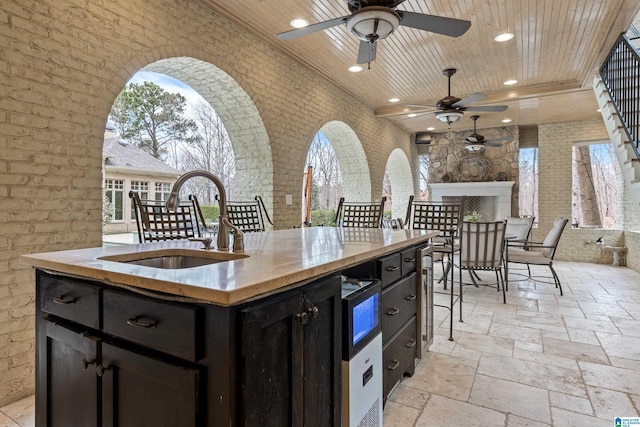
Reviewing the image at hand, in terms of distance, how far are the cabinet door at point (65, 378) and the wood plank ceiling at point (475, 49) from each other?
3305 mm

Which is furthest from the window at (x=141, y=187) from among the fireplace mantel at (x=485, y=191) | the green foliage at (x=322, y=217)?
the fireplace mantel at (x=485, y=191)

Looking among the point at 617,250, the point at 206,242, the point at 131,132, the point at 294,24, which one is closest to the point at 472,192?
the point at 617,250

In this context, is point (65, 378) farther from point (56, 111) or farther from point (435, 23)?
point (435, 23)

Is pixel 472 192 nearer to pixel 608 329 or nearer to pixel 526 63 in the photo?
pixel 526 63

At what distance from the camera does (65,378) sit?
126 cm

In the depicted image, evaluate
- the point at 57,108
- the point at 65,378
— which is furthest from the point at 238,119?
the point at 65,378

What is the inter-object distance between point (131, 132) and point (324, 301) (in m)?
11.9

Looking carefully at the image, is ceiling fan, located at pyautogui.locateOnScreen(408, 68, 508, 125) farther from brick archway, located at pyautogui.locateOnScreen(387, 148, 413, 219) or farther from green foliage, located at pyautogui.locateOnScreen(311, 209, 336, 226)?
green foliage, located at pyautogui.locateOnScreen(311, 209, 336, 226)

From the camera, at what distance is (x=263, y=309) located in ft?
3.12

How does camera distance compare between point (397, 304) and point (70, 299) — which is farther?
point (397, 304)

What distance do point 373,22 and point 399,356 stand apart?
2178 millimetres

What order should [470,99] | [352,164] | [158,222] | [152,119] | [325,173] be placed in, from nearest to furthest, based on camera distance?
→ [158,222] < [470,99] < [352,164] < [152,119] < [325,173]

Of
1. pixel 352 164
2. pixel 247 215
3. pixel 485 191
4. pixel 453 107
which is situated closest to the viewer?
pixel 247 215

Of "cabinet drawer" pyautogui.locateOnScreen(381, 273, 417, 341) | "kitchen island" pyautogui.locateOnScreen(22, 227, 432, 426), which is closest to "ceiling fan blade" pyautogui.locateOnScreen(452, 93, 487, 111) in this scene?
"cabinet drawer" pyautogui.locateOnScreen(381, 273, 417, 341)
